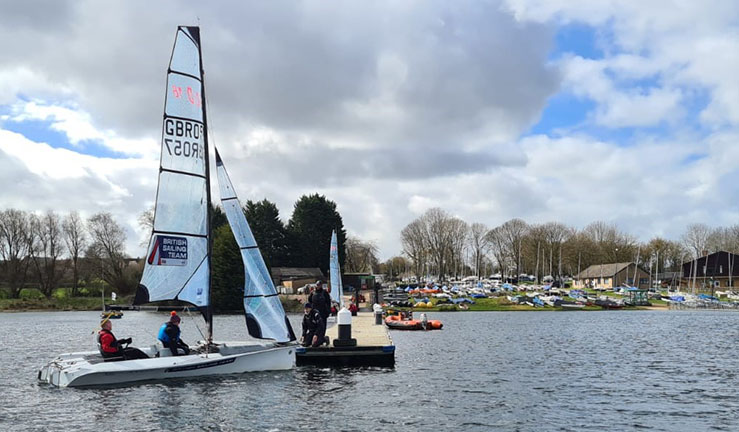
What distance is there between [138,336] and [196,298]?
27.8m

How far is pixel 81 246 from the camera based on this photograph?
112 m

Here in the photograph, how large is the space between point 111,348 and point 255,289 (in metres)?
5.54

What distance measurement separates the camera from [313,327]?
92.7 feet

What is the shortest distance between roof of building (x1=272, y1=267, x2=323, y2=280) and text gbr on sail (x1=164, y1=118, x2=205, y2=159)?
257ft

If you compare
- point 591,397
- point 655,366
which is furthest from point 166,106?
point 655,366

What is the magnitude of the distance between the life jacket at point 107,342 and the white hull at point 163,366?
1.53 ft

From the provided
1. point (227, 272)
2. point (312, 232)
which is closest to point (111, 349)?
point (227, 272)

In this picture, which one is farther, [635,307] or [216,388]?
[635,307]

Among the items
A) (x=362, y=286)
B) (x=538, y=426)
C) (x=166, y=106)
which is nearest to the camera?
(x=538, y=426)

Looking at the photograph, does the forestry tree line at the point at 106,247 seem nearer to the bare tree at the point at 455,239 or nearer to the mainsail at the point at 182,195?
the bare tree at the point at 455,239

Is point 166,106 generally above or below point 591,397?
above

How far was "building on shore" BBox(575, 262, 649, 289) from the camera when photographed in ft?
430

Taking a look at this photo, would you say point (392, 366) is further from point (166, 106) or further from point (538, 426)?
point (166, 106)

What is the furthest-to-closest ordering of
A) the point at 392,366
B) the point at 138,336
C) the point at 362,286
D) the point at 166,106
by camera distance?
the point at 362,286, the point at 138,336, the point at 392,366, the point at 166,106
